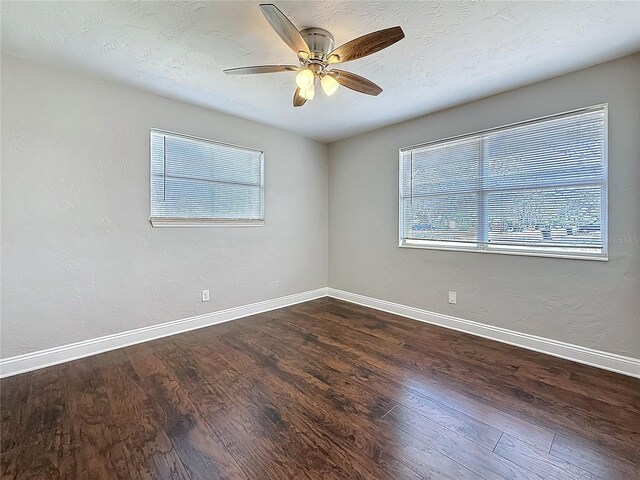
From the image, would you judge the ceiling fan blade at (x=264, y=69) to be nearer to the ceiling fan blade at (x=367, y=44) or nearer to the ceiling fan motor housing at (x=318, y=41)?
the ceiling fan motor housing at (x=318, y=41)

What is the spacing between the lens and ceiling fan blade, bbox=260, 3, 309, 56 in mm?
1415

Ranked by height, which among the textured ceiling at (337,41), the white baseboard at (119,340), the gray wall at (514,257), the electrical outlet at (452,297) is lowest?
the white baseboard at (119,340)

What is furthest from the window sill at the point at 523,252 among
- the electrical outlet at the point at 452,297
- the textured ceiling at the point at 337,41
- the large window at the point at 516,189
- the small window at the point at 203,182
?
the small window at the point at 203,182

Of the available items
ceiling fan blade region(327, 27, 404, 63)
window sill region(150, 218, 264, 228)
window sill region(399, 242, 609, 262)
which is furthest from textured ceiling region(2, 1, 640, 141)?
window sill region(399, 242, 609, 262)

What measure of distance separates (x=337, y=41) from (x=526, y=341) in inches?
122

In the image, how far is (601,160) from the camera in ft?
7.72

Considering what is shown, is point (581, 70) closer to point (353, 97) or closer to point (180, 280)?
point (353, 97)

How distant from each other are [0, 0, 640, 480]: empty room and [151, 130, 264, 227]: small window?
3 cm

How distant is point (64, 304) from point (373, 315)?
10.5ft

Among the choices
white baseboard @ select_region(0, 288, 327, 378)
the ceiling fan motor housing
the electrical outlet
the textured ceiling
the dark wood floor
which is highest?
the textured ceiling

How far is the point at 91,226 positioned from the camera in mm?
2600

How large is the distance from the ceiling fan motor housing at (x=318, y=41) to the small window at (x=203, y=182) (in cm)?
188

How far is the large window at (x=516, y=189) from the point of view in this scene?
2.42m

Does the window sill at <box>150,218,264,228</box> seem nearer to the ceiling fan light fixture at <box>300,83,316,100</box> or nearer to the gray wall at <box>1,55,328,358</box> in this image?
the gray wall at <box>1,55,328,358</box>
